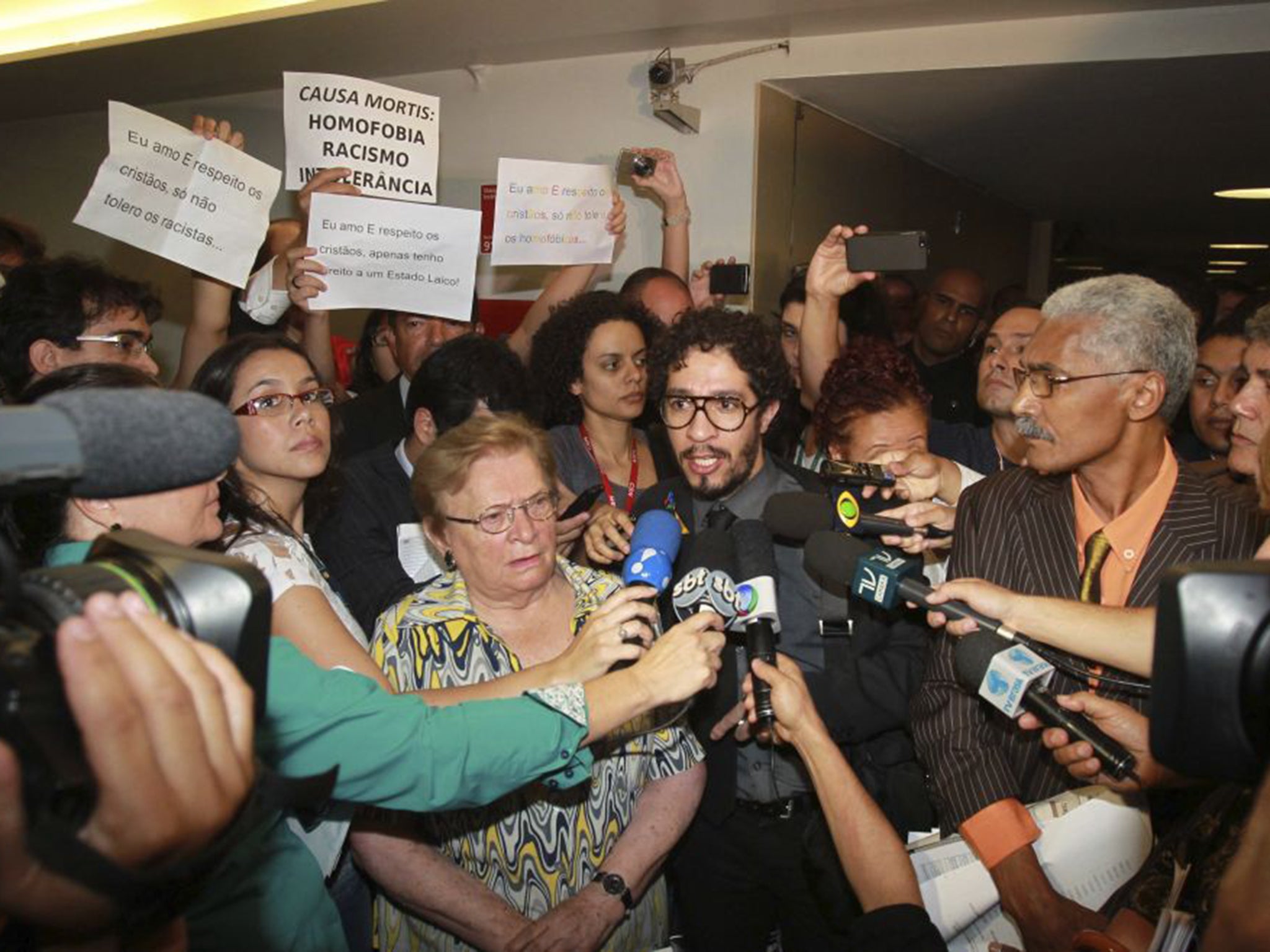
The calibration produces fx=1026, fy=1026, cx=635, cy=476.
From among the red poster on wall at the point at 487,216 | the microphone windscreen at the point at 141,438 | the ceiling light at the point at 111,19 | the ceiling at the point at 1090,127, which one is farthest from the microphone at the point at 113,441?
the ceiling at the point at 1090,127

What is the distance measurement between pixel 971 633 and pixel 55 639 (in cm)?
139

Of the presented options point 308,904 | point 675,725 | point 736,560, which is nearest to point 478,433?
point 736,560

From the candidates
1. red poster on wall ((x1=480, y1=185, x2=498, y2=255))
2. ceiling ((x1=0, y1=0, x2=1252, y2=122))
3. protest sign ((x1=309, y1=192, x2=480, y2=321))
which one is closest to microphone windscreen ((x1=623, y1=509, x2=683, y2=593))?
protest sign ((x1=309, y1=192, x2=480, y2=321))

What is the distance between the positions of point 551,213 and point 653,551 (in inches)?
91.5

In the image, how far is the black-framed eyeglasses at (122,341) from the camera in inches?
115

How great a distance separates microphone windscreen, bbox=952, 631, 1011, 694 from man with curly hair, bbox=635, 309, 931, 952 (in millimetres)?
546

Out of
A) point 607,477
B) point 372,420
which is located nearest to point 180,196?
point 372,420

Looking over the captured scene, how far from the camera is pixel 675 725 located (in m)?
2.20

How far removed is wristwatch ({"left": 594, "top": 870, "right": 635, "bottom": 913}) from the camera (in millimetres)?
2064

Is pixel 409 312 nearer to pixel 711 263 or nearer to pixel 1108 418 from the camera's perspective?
pixel 711 263

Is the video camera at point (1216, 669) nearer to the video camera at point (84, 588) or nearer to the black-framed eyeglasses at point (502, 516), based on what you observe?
the video camera at point (84, 588)

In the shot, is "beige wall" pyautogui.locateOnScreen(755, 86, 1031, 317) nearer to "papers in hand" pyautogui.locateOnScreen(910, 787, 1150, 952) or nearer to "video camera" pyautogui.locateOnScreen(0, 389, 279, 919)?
"papers in hand" pyautogui.locateOnScreen(910, 787, 1150, 952)

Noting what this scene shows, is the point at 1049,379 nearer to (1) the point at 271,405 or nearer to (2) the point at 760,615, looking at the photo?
(2) the point at 760,615

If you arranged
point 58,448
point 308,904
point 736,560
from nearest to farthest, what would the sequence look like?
point 58,448 → point 308,904 → point 736,560
